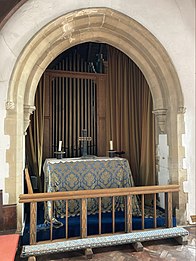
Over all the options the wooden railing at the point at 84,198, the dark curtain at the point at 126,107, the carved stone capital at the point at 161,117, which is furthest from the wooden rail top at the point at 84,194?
the dark curtain at the point at 126,107

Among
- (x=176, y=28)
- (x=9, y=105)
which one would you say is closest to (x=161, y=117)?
(x=176, y=28)

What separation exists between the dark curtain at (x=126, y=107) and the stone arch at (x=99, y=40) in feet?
2.46

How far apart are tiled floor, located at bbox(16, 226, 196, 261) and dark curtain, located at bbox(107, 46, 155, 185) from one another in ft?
4.84

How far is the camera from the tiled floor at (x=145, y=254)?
7.11 ft

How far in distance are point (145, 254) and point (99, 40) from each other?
105 inches

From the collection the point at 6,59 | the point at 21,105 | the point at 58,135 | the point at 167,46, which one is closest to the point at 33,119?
the point at 58,135

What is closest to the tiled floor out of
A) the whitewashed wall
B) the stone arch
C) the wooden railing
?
the wooden railing

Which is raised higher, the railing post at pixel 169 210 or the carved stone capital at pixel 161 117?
the carved stone capital at pixel 161 117

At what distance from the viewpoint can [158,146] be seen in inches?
130

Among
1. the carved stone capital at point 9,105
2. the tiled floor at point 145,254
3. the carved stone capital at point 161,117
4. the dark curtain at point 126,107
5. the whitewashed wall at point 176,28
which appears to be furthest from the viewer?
the dark curtain at point 126,107

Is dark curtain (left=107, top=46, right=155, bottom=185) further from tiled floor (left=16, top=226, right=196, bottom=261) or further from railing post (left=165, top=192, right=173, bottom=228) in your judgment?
tiled floor (left=16, top=226, right=196, bottom=261)

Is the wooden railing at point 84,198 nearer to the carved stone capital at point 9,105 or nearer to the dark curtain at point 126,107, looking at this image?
the carved stone capital at point 9,105

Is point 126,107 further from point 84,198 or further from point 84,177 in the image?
point 84,198

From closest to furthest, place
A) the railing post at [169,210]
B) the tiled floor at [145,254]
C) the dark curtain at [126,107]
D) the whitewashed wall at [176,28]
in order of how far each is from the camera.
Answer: the tiled floor at [145,254] < the railing post at [169,210] < the whitewashed wall at [176,28] < the dark curtain at [126,107]
